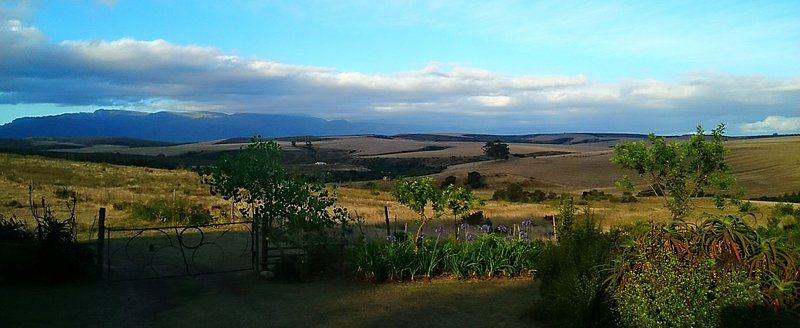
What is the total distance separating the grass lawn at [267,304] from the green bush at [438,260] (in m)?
0.36

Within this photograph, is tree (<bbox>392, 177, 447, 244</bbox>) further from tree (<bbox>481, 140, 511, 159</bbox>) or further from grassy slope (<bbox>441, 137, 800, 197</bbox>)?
tree (<bbox>481, 140, 511, 159</bbox>)

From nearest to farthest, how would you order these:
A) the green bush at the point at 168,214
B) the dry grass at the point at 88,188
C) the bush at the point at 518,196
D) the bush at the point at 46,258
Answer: the bush at the point at 46,258, the green bush at the point at 168,214, the dry grass at the point at 88,188, the bush at the point at 518,196

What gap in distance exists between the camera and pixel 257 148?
13.9m

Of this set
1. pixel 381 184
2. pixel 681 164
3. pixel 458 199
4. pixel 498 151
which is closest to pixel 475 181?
pixel 381 184

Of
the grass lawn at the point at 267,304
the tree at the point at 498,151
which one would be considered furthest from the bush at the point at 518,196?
the tree at the point at 498,151

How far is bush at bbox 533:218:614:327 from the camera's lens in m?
8.02

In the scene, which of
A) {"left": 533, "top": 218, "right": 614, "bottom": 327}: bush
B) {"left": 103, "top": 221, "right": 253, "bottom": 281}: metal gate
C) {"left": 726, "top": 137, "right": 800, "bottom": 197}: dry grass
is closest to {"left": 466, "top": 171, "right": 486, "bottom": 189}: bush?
{"left": 726, "top": 137, "right": 800, "bottom": 197}: dry grass

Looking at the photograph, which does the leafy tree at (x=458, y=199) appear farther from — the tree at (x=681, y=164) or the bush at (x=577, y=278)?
the bush at (x=577, y=278)

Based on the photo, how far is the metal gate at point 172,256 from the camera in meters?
13.8

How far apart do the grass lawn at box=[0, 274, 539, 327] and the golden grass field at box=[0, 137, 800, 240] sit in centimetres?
1008

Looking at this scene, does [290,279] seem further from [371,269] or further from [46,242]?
[46,242]

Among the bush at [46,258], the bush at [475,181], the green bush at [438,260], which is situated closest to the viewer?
the bush at [46,258]

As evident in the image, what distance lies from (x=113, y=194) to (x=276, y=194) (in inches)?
913

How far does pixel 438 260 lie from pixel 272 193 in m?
3.89
